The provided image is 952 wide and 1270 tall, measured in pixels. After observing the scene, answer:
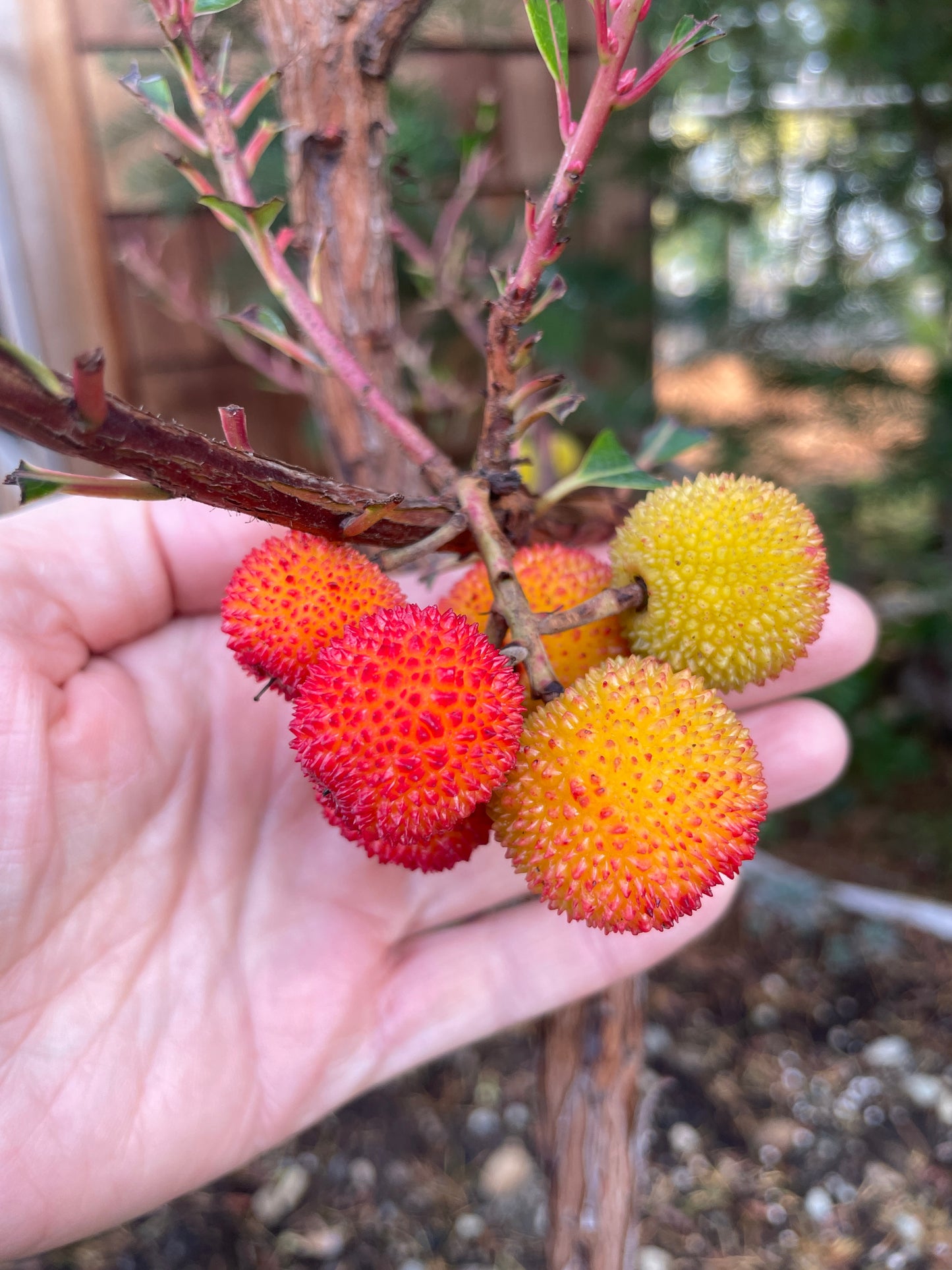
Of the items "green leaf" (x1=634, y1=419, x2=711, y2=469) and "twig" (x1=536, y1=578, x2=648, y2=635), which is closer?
"twig" (x1=536, y1=578, x2=648, y2=635)

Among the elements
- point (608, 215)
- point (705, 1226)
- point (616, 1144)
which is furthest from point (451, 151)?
point (705, 1226)

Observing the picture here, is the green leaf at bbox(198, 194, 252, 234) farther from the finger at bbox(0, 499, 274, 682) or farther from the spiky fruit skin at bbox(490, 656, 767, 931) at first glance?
the spiky fruit skin at bbox(490, 656, 767, 931)

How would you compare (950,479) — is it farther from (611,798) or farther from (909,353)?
(611,798)

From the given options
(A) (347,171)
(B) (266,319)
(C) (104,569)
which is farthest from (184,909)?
(A) (347,171)

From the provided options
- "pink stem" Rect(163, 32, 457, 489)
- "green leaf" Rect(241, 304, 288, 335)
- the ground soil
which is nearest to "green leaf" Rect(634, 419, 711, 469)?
"pink stem" Rect(163, 32, 457, 489)

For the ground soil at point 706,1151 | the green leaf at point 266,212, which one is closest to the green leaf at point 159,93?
the green leaf at point 266,212

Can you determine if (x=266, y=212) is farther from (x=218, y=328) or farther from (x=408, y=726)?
(x=218, y=328)
